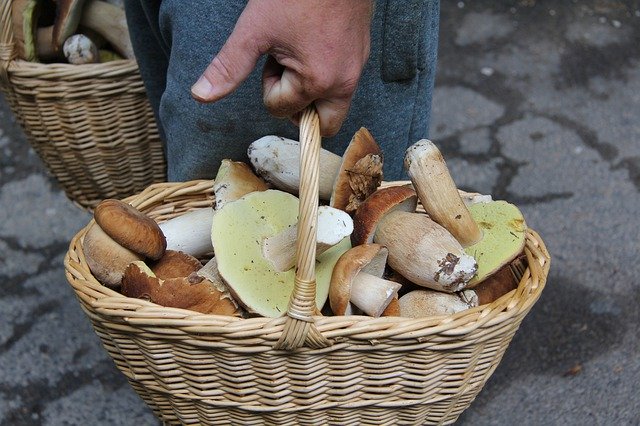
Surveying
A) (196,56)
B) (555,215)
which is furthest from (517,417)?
(196,56)

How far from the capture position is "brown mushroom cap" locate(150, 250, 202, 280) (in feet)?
3.69

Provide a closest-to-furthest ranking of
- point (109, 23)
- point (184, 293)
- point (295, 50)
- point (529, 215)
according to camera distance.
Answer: point (295, 50), point (184, 293), point (109, 23), point (529, 215)

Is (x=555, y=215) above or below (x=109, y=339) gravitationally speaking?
below

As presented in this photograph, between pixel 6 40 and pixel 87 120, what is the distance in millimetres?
262

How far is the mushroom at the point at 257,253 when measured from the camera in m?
1.04

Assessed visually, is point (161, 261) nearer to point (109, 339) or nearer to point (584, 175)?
point (109, 339)

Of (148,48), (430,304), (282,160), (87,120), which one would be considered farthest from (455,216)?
(87,120)

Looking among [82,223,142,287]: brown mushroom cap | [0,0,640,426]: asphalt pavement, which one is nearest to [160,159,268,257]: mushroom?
[82,223,142,287]: brown mushroom cap

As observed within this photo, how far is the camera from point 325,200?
4.16 ft

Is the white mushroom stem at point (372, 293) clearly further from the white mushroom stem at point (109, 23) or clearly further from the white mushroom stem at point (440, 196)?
the white mushroom stem at point (109, 23)

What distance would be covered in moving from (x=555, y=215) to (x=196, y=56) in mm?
1316

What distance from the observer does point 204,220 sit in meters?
1.24

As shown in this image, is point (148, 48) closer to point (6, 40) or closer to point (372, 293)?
point (6, 40)

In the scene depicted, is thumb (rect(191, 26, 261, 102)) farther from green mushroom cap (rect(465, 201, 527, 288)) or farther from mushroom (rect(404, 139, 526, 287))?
green mushroom cap (rect(465, 201, 527, 288))
